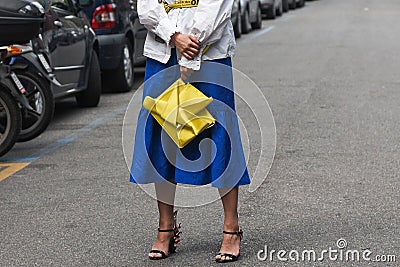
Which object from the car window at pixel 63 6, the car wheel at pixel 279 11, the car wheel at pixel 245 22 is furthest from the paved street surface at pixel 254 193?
the car wheel at pixel 279 11

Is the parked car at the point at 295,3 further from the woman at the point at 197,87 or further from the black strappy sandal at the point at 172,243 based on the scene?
the woman at the point at 197,87

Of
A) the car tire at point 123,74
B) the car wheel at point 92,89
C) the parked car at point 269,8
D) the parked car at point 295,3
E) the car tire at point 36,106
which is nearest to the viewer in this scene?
the car tire at point 36,106

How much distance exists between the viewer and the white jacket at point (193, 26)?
4.95m

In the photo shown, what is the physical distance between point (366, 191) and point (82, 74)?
4.87 m

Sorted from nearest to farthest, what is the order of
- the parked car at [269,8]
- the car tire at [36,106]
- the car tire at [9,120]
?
1. the car tire at [9,120]
2. the car tire at [36,106]
3. the parked car at [269,8]

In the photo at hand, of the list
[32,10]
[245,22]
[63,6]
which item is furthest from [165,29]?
[245,22]

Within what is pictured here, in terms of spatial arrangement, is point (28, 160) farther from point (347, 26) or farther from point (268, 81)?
point (347, 26)

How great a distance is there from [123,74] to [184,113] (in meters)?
8.02

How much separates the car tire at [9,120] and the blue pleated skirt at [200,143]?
3360 mm

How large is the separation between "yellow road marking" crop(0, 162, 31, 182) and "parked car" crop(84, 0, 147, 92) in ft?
14.6

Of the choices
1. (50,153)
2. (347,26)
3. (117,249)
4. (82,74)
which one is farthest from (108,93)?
(347,26)

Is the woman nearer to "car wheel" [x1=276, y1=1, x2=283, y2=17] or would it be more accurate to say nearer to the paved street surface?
the paved street surface

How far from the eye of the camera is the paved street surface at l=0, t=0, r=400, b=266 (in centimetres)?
551

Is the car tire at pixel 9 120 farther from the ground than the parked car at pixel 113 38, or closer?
farther from the ground
